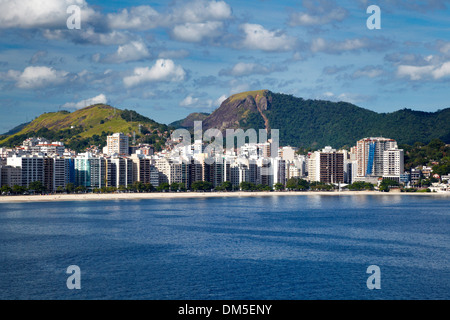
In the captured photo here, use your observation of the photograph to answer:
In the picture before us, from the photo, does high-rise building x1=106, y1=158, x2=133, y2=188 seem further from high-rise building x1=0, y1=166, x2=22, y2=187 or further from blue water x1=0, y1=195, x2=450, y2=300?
blue water x1=0, y1=195, x2=450, y2=300

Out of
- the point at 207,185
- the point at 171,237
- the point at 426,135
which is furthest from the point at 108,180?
the point at 426,135

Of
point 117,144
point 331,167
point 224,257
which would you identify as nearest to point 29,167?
point 117,144

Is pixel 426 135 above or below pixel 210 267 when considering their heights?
above

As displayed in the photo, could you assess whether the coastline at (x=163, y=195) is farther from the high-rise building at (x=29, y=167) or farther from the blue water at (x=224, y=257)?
the blue water at (x=224, y=257)

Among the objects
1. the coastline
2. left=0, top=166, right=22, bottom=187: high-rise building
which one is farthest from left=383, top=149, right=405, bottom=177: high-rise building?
left=0, top=166, right=22, bottom=187: high-rise building
